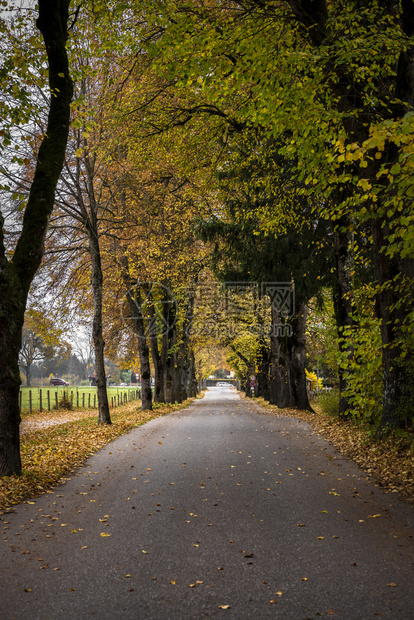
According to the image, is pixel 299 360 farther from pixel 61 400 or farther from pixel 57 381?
pixel 57 381

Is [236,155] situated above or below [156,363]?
above

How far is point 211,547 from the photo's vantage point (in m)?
4.83

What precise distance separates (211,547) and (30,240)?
6018mm

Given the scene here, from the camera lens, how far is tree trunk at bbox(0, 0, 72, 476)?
26.3ft

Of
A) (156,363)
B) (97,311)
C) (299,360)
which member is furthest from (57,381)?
(97,311)

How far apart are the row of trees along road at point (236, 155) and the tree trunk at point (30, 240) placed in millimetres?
25

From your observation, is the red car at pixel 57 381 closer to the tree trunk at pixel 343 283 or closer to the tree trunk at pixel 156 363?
the tree trunk at pixel 156 363

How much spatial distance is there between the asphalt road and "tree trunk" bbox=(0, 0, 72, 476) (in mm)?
1445

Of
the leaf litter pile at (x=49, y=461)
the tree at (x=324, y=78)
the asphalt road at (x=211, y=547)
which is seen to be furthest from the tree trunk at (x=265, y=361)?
the asphalt road at (x=211, y=547)

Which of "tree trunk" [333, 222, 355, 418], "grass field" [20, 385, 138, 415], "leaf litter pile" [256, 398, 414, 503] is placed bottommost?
"grass field" [20, 385, 138, 415]

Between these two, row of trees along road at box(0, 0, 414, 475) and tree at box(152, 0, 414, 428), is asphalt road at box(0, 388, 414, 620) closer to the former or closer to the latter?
row of trees along road at box(0, 0, 414, 475)

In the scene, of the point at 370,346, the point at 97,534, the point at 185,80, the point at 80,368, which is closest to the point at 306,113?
the point at 185,80

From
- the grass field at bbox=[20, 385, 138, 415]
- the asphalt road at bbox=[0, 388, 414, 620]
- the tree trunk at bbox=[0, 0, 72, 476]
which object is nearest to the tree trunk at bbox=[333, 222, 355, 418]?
the asphalt road at bbox=[0, 388, 414, 620]

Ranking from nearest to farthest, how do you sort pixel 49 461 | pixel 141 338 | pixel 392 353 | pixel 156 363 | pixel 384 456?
pixel 384 456
pixel 49 461
pixel 392 353
pixel 141 338
pixel 156 363
